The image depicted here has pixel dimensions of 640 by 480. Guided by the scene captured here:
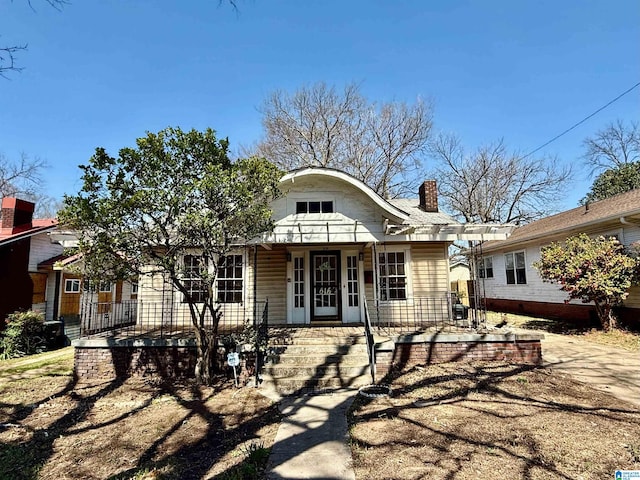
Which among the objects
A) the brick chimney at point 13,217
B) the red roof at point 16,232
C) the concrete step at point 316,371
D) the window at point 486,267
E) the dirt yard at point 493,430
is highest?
the brick chimney at point 13,217

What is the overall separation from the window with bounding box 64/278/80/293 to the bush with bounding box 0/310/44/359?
323 centimetres

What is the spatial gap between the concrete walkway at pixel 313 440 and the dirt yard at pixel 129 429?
0.75 ft

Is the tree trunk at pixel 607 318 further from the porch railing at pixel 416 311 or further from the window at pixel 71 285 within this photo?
the window at pixel 71 285

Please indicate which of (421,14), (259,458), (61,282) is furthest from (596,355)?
(61,282)

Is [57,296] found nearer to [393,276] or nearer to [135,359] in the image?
[135,359]

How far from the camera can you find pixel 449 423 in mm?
4527

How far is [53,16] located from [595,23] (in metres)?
12.8

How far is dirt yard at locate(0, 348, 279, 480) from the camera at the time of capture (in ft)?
12.5

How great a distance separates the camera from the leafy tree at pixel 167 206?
580 centimetres

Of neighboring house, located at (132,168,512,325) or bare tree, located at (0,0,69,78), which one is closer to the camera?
bare tree, located at (0,0,69,78)

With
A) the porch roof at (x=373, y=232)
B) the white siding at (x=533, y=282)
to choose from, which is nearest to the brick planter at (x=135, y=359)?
the porch roof at (x=373, y=232)

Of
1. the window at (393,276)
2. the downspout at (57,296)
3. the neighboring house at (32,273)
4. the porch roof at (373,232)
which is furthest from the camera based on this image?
the downspout at (57,296)

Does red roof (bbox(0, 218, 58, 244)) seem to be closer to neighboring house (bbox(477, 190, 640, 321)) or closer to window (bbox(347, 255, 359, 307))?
A: window (bbox(347, 255, 359, 307))

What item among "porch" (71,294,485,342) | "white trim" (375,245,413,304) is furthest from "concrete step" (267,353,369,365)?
"white trim" (375,245,413,304)
